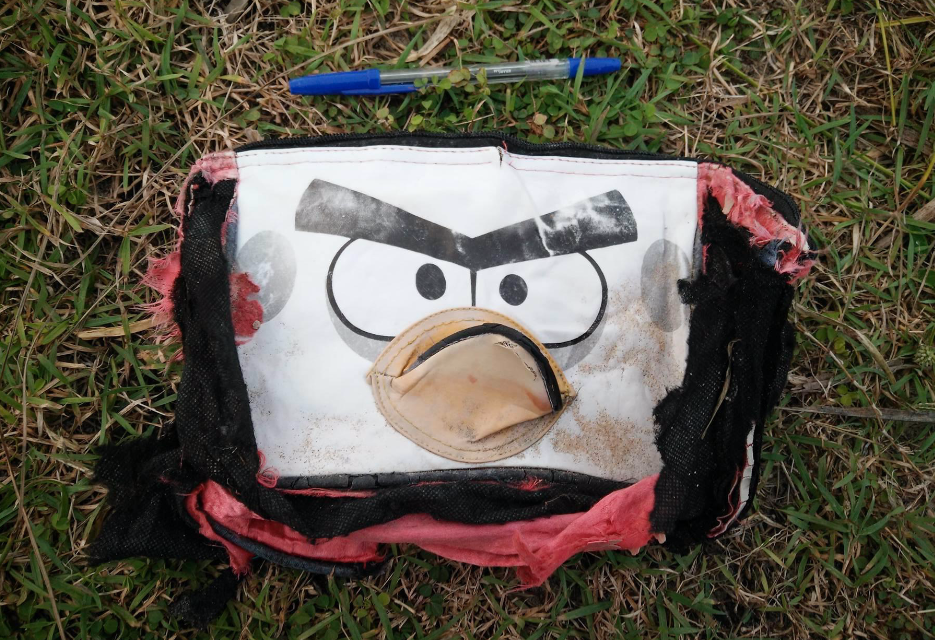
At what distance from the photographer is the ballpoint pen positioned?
1.39 metres

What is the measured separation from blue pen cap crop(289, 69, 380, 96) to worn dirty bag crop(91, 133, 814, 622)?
26cm

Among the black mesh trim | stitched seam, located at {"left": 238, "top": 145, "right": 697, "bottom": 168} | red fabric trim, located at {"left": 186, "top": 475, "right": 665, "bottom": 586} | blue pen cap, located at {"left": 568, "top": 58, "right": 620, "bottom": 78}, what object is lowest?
red fabric trim, located at {"left": 186, "top": 475, "right": 665, "bottom": 586}

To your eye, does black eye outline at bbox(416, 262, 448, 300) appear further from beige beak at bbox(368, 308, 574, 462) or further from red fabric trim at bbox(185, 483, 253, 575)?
red fabric trim at bbox(185, 483, 253, 575)

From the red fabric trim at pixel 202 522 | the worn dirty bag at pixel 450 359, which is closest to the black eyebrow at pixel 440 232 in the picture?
the worn dirty bag at pixel 450 359

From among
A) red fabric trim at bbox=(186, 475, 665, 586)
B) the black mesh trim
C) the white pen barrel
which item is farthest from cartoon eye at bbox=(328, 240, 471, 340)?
the white pen barrel

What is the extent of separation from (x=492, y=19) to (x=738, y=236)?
77 cm

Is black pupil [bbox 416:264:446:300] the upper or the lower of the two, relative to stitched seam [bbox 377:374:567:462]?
upper

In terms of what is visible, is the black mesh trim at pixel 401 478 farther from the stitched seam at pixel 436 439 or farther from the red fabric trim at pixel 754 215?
the red fabric trim at pixel 754 215

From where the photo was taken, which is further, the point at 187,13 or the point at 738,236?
the point at 187,13

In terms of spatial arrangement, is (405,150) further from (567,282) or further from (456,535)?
(456,535)

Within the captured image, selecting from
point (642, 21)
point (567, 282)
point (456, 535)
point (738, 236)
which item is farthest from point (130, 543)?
point (642, 21)

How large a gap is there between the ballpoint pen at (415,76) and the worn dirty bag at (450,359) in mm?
257

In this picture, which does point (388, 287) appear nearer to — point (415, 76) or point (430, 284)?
point (430, 284)

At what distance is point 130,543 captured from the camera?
1.15m
